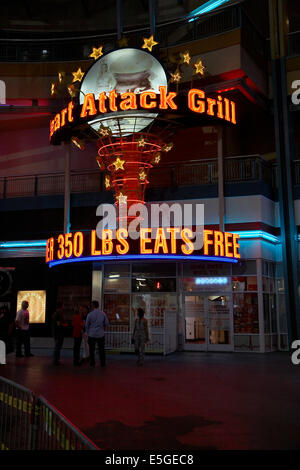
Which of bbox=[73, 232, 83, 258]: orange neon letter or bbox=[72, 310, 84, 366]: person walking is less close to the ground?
bbox=[73, 232, 83, 258]: orange neon letter

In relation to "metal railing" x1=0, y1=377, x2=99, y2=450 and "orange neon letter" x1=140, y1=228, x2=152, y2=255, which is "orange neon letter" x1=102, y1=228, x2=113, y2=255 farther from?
"metal railing" x1=0, y1=377, x2=99, y2=450

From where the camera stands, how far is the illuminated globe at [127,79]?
2041 cm

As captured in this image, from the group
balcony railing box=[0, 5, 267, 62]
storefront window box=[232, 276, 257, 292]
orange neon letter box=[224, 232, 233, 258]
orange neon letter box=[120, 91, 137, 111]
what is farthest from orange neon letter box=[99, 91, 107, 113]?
storefront window box=[232, 276, 257, 292]

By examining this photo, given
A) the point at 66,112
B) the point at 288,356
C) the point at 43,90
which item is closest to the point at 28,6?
the point at 43,90

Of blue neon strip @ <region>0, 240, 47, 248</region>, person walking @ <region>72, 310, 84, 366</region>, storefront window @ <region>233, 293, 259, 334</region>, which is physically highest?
blue neon strip @ <region>0, 240, 47, 248</region>

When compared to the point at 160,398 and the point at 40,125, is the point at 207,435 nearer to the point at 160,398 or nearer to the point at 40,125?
the point at 160,398

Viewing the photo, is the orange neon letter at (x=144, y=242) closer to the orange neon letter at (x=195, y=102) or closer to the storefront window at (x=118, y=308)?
the storefront window at (x=118, y=308)

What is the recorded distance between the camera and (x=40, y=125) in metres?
28.1

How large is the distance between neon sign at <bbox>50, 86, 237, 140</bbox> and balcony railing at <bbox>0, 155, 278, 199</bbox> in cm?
286

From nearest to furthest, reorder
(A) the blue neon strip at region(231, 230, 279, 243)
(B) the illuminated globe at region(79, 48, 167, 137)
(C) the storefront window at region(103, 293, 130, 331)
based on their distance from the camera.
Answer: (B) the illuminated globe at region(79, 48, 167, 137) < (A) the blue neon strip at region(231, 230, 279, 243) < (C) the storefront window at region(103, 293, 130, 331)

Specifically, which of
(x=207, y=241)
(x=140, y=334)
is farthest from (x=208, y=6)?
(x=140, y=334)

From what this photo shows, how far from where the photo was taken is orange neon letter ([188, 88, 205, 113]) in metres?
20.1

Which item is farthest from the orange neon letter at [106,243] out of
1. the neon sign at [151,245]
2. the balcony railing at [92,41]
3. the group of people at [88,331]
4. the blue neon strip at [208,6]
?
the blue neon strip at [208,6]

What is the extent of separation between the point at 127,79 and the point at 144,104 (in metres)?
1.73
